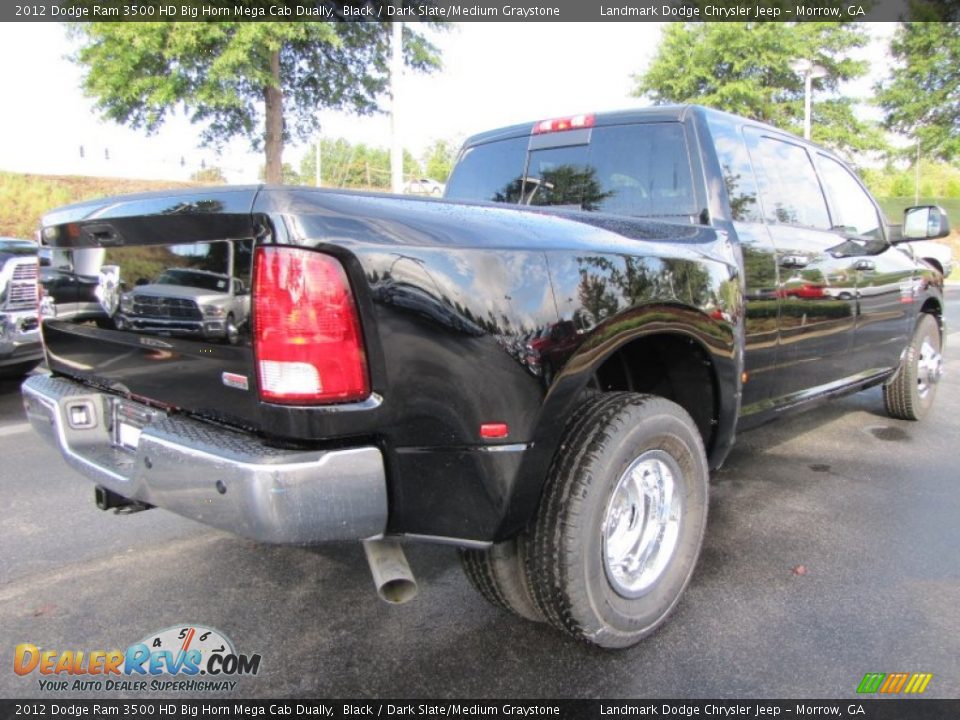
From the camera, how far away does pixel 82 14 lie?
12461 mm

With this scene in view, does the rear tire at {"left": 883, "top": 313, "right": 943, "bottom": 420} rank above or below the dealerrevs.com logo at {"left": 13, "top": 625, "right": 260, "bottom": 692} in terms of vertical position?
above

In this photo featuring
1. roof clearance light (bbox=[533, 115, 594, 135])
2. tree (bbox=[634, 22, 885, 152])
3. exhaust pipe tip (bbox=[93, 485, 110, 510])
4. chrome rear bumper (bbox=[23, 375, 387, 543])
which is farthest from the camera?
tree (bbox=[634, 22, 885, 152])

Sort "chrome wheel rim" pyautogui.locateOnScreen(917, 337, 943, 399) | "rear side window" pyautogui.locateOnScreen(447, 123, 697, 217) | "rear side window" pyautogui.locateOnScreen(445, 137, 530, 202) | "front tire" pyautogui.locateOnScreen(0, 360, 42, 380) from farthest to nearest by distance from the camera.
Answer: "front tire" pyautogui.locateOnScreen(0, 360, 42, 380), "chrome wheel rim" pyautogui.locateOnScreen(917, 337, 943, 399), "rear side window" pyautogui.locateOnScreen(445, 137, 530, 202), "rear side window" pyautogui.locateOnScreen(447, 123, 697, 217)

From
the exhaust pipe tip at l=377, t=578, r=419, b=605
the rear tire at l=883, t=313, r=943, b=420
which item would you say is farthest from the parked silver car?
the rear tire at l=883, t=313, r=943, b=420

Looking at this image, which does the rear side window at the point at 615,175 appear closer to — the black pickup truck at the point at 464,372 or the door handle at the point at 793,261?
the black pickup truck at the point at 464,372

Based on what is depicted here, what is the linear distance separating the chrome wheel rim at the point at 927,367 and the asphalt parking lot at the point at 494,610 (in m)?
1.58

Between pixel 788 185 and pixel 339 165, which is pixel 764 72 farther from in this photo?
pixel 788 185

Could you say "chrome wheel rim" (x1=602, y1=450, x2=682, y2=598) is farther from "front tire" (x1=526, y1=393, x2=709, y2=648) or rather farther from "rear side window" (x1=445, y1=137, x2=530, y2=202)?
"rear side window" (x1=445, y1=137, x2=530, y2=202)

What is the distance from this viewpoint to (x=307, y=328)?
65.8 inches

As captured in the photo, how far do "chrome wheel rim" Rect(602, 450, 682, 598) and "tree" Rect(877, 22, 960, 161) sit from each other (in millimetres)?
33773

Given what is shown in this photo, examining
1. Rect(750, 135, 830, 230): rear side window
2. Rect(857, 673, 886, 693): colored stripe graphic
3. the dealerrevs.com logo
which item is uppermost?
Rect(750, 135, 830, 230): rear side window

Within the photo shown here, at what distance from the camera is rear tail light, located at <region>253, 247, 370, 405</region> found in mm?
1659

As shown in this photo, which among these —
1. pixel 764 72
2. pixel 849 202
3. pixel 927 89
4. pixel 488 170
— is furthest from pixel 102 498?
pixel 927 89

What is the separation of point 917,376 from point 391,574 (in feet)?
15.6
